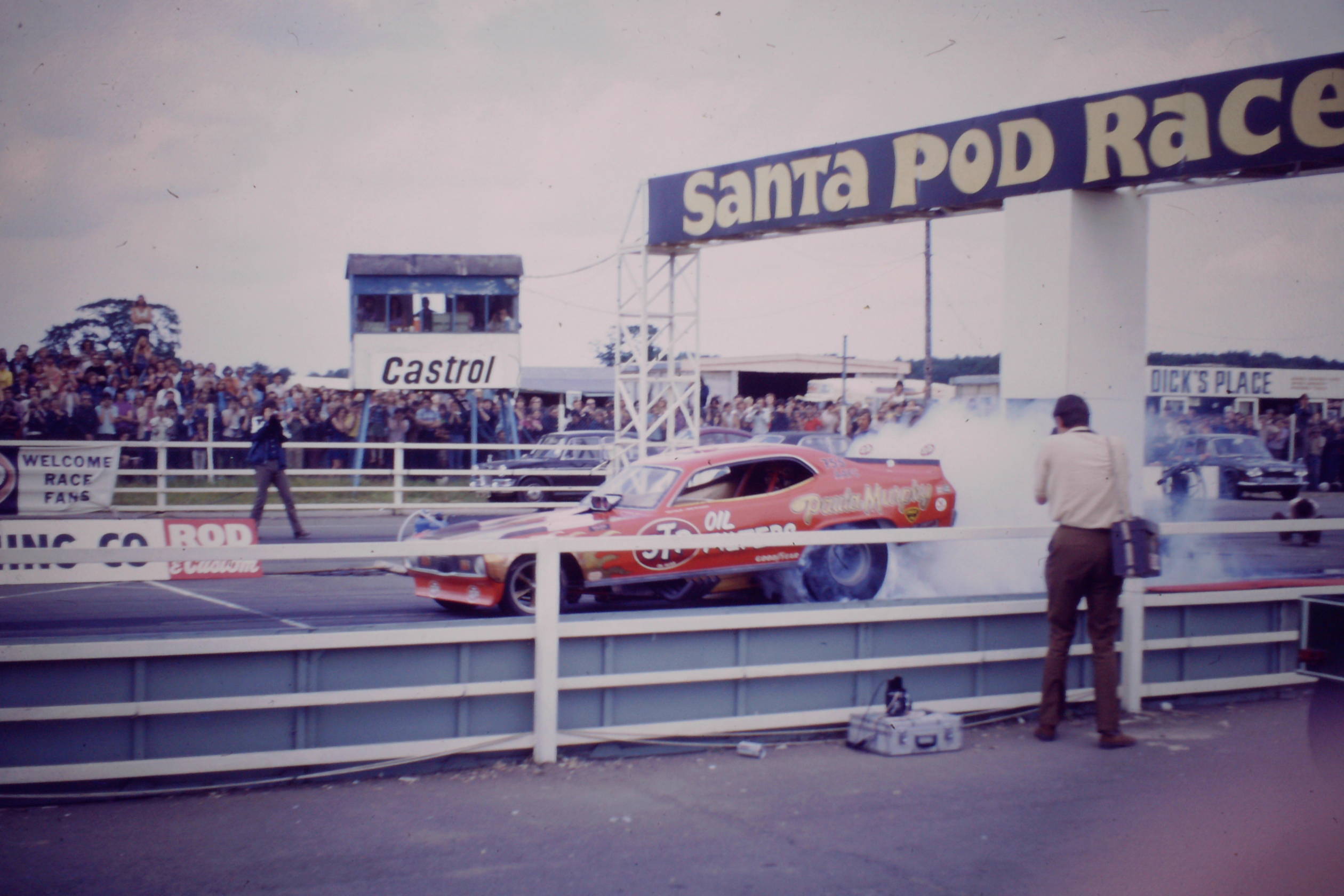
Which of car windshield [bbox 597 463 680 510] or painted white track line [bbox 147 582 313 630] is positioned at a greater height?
car windshield [bbox 597 463 680 510]

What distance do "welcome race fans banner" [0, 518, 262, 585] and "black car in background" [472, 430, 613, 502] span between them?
9.57 meters

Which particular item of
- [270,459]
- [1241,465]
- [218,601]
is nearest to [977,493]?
[218,601]

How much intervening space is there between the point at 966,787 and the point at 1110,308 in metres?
7.01

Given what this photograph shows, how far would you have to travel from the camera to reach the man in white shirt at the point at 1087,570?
5.36 meters

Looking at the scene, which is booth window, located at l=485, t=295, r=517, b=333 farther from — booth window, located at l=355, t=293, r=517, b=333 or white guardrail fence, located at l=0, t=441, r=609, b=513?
white guardrail fence, located at l=0, t=441, r=609, b=513

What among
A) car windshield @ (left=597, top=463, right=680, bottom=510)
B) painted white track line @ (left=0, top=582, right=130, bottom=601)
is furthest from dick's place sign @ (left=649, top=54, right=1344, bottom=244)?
painted white track line @ (left=0, top=582, right=130, bottom=601)

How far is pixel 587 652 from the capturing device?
4.96m

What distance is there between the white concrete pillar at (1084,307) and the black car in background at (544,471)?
9.17 meters

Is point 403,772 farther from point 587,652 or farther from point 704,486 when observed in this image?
point 704,486

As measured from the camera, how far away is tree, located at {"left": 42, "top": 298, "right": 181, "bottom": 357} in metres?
14.6

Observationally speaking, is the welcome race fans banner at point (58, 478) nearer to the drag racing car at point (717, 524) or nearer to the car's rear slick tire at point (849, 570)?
the drag racing car at point (717, 524)

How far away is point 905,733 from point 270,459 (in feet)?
33.7

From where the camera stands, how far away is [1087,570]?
5.36 metres

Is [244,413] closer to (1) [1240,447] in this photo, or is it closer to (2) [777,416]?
(2) [777,416]
